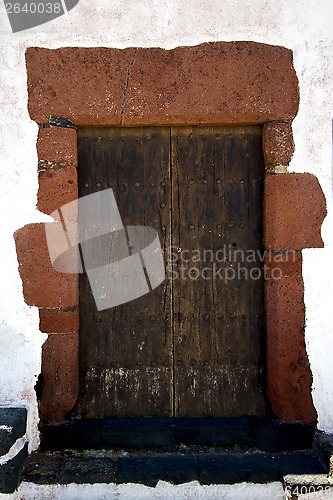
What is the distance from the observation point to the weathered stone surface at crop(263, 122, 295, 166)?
2.28 m

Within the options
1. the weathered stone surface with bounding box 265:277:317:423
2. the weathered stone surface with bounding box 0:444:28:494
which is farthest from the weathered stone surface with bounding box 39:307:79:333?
the weathered stone surface with bounding box 265:277:317:423

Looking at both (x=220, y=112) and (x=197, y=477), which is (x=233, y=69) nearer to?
(x=220, y=112)

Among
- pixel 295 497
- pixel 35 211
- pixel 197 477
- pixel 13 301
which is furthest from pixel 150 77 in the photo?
pixel 295 497

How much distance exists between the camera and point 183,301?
8.06 ft

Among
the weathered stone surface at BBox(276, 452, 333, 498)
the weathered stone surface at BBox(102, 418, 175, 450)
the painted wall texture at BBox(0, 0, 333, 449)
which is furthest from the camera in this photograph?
the weathered stone surface at BBox(102, 418, 175, 450)

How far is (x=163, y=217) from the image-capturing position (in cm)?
245

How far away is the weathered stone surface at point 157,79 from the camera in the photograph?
2.24m

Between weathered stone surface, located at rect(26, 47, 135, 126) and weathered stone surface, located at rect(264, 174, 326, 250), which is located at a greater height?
weathered stone surface, located at rect(26, 47, 135, 126)

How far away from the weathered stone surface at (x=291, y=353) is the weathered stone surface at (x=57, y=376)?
1.24 meters

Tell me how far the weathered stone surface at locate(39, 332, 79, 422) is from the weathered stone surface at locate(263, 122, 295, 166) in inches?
63.9

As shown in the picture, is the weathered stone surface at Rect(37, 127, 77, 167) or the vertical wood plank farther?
the vertical wood plank

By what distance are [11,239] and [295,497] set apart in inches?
83.7

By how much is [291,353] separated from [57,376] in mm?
1410

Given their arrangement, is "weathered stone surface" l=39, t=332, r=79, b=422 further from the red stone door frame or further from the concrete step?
the concrete step
